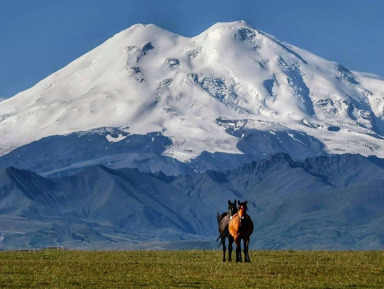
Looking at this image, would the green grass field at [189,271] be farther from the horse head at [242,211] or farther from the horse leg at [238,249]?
the horse head at [242,211]

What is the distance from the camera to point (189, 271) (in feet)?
167

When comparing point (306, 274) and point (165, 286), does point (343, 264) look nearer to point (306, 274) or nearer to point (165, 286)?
point (306, 274)

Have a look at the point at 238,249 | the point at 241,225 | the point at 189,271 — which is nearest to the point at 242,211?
the point at 241,225

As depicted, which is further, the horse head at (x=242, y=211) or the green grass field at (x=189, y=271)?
the horse head at (x=242, y=211)

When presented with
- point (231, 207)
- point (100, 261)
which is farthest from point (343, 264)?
point (100, 261)

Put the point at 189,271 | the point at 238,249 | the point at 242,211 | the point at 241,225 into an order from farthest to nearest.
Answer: the point at 238,249 < the point at 241,225 < the point at 242,211 < the point at 189,271

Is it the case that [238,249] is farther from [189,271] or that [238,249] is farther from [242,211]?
[189,271]

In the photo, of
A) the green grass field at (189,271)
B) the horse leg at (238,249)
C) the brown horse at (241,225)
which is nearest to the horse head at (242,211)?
the brown horse at (241,225)

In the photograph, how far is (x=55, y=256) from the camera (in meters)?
62.0

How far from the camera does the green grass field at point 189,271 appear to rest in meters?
45.6

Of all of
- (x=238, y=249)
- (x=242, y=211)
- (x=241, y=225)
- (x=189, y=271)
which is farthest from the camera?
(x=238, y=249)

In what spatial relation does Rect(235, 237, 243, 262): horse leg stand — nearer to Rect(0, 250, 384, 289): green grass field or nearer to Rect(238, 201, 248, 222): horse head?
Rect(0, 250, 384, 289): green grass field

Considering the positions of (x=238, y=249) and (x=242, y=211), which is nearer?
(x=242, y=211)

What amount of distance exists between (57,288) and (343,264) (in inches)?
661
